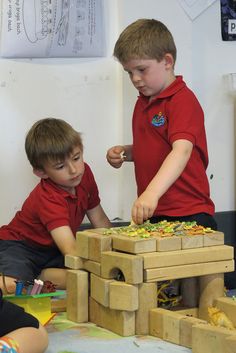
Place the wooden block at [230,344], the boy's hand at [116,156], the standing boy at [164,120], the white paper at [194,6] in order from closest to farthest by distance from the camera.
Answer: the wooden block at [230,344], the standing boy at [164,120], the boy's hand at [116,156], the white paper at [194,6]

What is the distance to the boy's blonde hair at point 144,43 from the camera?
142 centimetres

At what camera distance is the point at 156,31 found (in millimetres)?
1459

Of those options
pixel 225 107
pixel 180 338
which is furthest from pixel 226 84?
pixel 180 338

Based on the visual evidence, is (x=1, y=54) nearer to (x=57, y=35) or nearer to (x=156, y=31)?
(x=57, y=35)

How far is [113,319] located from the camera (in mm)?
1200

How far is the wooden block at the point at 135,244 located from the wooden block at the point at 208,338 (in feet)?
0.54

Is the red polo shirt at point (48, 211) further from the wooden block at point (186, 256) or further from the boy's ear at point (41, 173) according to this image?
the wooden block at point (186, 256)

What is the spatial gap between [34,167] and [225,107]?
643 mm

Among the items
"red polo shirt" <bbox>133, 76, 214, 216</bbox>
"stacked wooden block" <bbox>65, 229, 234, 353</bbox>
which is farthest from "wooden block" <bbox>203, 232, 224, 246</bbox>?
"red polo shirt" <bbox>133, 76, 214, 216</bbox>

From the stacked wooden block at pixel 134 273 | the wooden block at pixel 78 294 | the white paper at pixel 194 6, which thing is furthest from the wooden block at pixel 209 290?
the white paper at pixel 194 6

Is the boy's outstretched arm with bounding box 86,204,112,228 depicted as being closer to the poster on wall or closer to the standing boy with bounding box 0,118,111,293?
the standing boy with bounding box 0,118,111,293

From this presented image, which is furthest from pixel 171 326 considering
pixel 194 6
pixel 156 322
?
pixel 194 6

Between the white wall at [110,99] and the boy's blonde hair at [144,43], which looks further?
the white wall at [110,99]

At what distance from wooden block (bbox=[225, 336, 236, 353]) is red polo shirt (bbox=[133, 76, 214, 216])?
0.48 m
